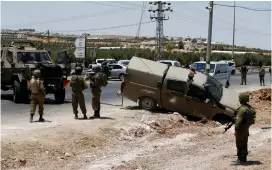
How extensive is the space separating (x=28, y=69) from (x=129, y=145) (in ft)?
25.6

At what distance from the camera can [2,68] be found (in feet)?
64.0

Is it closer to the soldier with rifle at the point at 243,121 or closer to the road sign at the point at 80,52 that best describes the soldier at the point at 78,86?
the soldier with rifle at the point at 243,121

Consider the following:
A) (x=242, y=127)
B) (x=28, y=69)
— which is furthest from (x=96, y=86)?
(x=242, y=127)

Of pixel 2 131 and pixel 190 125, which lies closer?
pixel 2 131

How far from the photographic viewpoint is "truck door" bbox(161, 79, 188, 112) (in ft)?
53.0

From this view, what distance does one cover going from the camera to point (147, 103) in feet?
54.8

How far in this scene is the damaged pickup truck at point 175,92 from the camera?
15859 millimetres

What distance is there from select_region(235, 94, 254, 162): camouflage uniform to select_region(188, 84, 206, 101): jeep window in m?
6.15

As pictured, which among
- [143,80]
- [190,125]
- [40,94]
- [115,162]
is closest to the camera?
[115,162]

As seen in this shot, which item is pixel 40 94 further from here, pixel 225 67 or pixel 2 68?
pixel 225 67

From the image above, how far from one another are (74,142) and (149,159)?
1858 millimetres

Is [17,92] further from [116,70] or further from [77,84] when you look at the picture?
[116,70]

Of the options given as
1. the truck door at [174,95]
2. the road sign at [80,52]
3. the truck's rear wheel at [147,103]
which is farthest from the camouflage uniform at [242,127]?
the road sign at [80,52]

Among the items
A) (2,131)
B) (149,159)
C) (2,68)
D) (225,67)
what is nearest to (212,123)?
(149,159)
